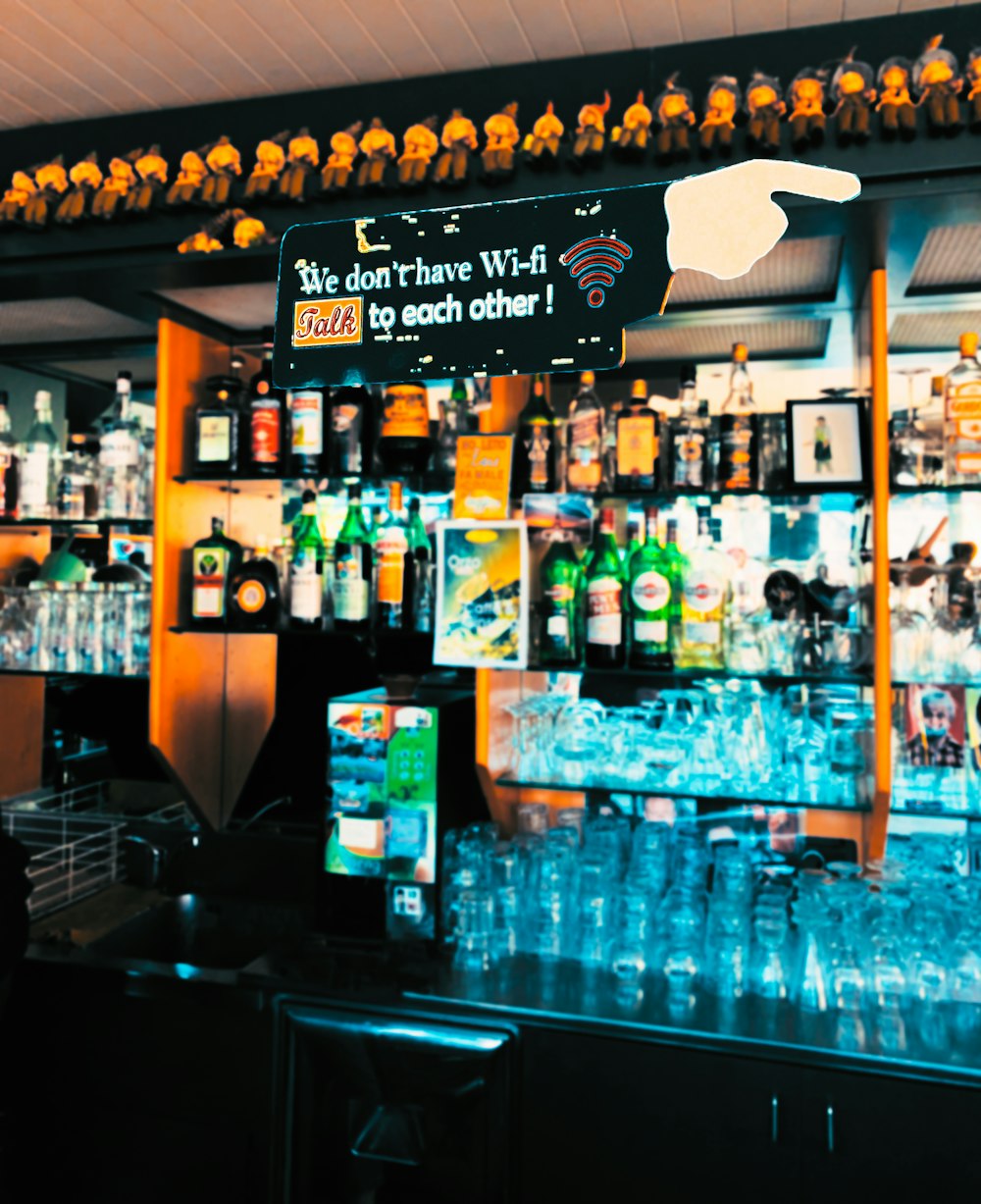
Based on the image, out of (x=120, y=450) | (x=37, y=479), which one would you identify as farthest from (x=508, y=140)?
(x=37, y=479)

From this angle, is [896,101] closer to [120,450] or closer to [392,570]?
[392,570]

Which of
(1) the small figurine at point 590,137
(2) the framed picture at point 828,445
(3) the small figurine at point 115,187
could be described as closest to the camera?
(1) the small figurine at point 590,137

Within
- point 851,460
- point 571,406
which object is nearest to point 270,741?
point 571,406

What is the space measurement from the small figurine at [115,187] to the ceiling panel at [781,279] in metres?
1.51

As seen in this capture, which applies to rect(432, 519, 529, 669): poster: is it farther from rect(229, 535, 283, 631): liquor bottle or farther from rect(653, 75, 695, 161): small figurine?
rect(653, 75, 695, 161): small figurine

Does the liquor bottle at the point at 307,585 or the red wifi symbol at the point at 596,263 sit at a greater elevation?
the red wifi symbol at the point at 596,263

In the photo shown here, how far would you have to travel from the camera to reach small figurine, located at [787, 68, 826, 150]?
2.06 metres

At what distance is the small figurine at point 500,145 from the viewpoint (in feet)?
7.39

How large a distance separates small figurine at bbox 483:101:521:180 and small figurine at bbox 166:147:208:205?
2.59 feet

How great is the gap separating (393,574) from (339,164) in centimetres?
106

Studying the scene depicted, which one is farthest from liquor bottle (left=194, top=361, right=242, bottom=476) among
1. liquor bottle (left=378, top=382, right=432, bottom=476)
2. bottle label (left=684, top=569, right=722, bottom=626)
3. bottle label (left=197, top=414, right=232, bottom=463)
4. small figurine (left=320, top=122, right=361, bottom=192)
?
bottle label (left=684, top=569, right=722, bottom=626)

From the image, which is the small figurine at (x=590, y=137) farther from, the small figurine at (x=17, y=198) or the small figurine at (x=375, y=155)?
the small figurine at (x=17, y=198)

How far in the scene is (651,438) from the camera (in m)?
2.42

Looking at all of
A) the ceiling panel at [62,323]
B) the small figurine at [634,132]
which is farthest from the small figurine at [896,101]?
the ceiling panel at [62,323]
